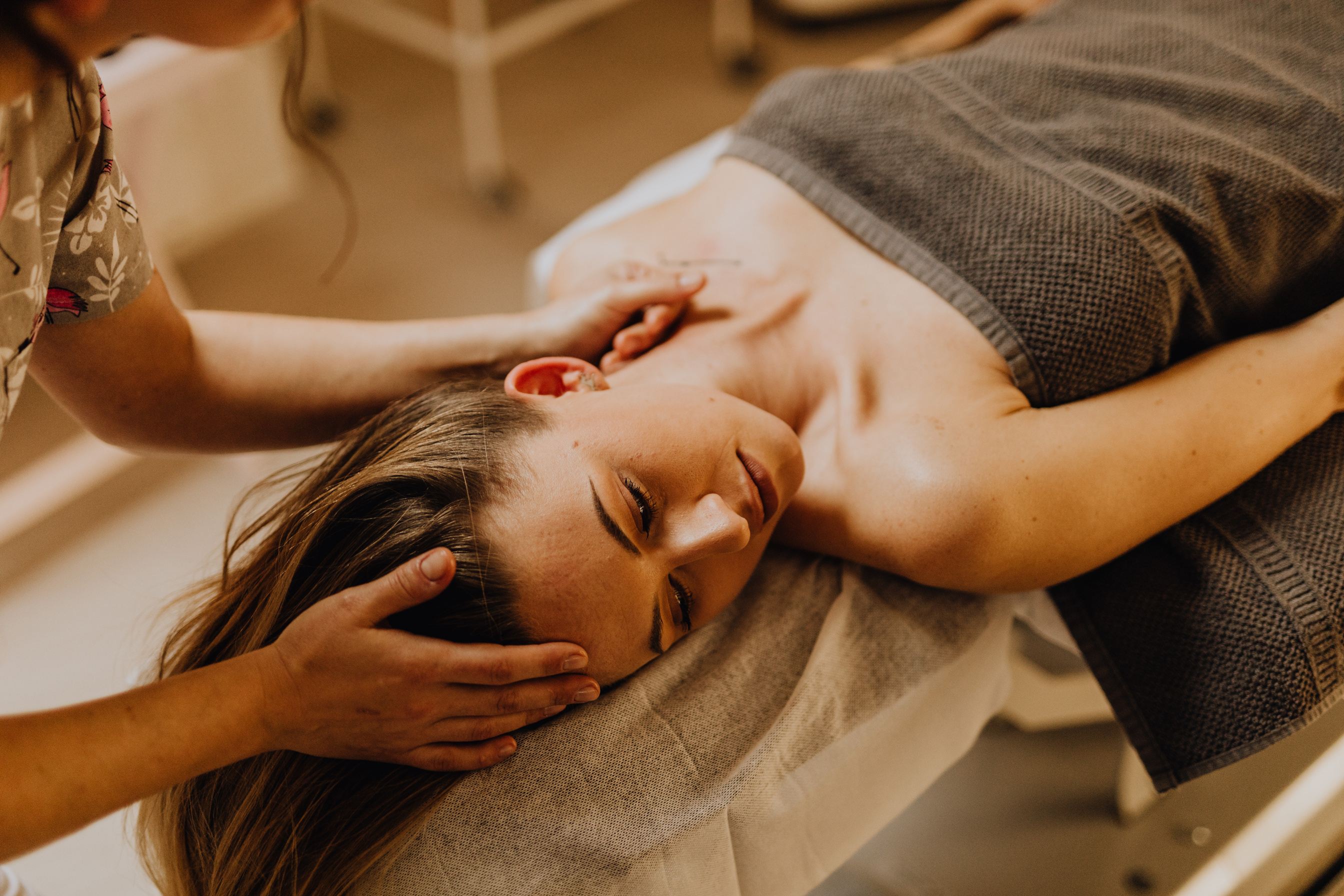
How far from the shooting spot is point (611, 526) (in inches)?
36.7

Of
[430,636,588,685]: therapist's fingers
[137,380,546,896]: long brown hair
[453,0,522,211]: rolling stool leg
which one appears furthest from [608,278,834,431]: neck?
[453,0,522,211]: rolling stool leg

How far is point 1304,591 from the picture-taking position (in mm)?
1055

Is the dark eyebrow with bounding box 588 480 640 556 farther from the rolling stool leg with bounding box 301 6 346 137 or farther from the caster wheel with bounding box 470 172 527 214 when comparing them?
the rolling stool leg with bounding box 301 6 346 137

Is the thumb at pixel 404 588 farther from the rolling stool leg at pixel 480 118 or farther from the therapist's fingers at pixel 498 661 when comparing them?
the rolling stool leg at pixel 480 118

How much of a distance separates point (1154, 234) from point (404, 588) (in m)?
0.91

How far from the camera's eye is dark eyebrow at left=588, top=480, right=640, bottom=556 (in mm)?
931

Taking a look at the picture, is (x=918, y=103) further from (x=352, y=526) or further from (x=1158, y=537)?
(x=352, y=526)

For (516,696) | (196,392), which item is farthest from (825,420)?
(196,392)

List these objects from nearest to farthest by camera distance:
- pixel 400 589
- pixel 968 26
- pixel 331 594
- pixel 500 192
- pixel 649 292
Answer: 1. pixel 400 589
2. pixel 331 594
3. pixel 649 292
4. pixel 968 26
5. pixel 500 192

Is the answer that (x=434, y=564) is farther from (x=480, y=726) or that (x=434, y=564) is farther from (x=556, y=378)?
(x=556, y=378)

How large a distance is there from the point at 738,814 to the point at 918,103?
3.00 ft

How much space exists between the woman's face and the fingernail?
92mm

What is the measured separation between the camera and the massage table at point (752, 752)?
93cm

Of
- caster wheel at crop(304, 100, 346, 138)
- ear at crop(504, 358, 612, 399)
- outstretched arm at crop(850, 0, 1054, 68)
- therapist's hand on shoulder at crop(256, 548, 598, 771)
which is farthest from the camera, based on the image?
caster wheel at crop(304, 100, 346, 138)
